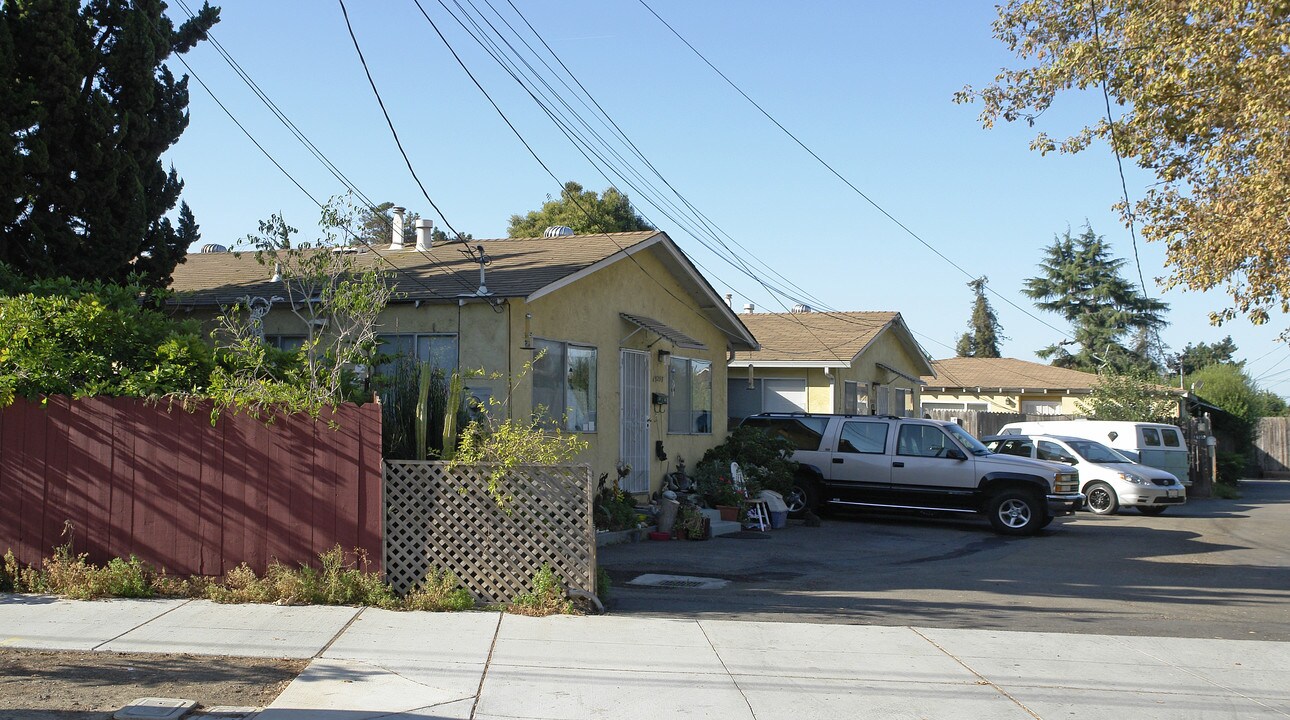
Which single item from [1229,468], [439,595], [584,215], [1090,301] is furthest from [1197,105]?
[1090,301]

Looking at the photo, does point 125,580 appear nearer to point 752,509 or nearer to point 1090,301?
point 752,509

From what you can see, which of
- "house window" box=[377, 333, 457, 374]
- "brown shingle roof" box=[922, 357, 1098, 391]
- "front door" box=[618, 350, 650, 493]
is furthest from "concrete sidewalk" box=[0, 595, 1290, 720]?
"brown shingle roof" box=[922, 357, 1098, 391]

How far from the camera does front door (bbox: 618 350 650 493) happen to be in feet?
53.8

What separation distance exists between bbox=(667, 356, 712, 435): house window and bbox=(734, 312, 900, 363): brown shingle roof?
5005 millimetres

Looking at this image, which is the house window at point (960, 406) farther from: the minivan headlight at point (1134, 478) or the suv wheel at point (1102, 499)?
the minivan headlight at point (1134, 478)

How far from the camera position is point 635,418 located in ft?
55.2

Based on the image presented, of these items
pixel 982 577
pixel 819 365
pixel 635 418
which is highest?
pixel 819 365

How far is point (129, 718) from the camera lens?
6.07m

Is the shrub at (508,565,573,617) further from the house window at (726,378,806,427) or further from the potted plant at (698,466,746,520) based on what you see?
the house window at (726,378,806,427)

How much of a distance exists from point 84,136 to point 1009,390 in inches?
1267

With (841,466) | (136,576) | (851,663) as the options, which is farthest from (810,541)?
(136,576)

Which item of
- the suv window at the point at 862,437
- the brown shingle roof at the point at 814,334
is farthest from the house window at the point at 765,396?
the suv window at the point at 862,437

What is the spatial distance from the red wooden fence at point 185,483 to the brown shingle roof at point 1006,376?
3033 cm

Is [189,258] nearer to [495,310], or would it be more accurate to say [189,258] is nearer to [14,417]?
[495,310]
